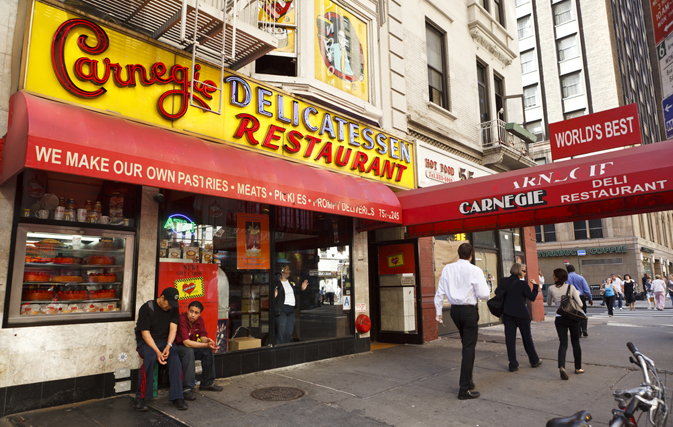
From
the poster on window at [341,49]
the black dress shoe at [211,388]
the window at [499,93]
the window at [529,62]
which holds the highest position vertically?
the window at [529,62]

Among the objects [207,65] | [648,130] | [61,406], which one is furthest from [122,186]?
[648,130]

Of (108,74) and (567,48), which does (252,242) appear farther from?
(567,48)

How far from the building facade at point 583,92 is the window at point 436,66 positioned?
29.2 meters

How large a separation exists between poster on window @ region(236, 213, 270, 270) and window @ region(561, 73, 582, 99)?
41.0 m

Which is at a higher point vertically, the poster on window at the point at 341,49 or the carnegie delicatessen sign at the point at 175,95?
the poster on window at the point at 341,49

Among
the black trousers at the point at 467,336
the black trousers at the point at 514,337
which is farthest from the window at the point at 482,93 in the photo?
the black trousers at the point at 467,336

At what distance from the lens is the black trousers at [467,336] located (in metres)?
5.59

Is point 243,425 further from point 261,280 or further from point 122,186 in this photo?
point 122,186

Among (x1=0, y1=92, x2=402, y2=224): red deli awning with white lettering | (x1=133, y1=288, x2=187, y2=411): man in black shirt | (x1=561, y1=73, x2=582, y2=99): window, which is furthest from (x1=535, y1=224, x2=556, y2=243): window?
(x1=133, y1=288, x2=187, y2=411): man in black shirt

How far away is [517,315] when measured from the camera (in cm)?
723

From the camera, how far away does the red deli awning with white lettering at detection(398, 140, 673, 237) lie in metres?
6.25

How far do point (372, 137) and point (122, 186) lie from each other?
5.39 m

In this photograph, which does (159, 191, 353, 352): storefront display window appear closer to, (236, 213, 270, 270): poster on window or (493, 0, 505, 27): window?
(236, 213, 270, 270): poster on window

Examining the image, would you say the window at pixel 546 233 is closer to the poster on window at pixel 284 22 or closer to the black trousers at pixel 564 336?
the black trousers at pixel 564 336
